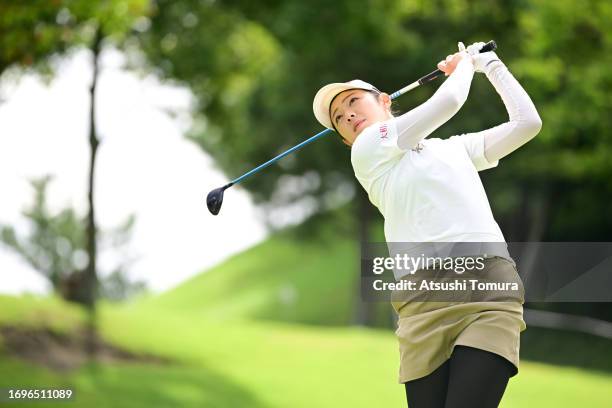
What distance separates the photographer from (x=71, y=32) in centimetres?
906

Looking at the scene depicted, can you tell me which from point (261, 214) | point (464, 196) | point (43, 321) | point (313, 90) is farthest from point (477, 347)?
point (261, 214)

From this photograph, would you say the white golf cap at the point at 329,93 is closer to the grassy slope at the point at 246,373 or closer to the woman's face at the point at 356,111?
the woman's face at the point at 356,111

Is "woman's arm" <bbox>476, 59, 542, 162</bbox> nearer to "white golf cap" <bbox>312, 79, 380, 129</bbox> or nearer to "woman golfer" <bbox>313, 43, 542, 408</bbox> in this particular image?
"woman golfer" <bbox>313, 43, 542, 408</bbox>

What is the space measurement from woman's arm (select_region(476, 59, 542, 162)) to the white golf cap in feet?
1.31

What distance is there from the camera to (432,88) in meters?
15.4

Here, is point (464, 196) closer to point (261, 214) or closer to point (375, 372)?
point (375, 372)

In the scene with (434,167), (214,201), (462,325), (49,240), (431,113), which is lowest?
(462,325)

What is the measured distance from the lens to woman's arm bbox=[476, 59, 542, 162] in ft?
8.71

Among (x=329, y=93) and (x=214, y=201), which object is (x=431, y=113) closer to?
(x=329, y=93)

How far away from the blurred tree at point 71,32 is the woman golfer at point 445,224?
5.35 meters

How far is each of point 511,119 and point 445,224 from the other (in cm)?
46

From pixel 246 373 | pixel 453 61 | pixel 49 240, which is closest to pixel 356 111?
pixel 453 61

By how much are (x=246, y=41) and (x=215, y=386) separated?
488cm

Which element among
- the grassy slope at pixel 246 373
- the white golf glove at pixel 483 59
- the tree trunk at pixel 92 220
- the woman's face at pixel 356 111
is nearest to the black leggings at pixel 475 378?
the woman's face at pixel 356 111
